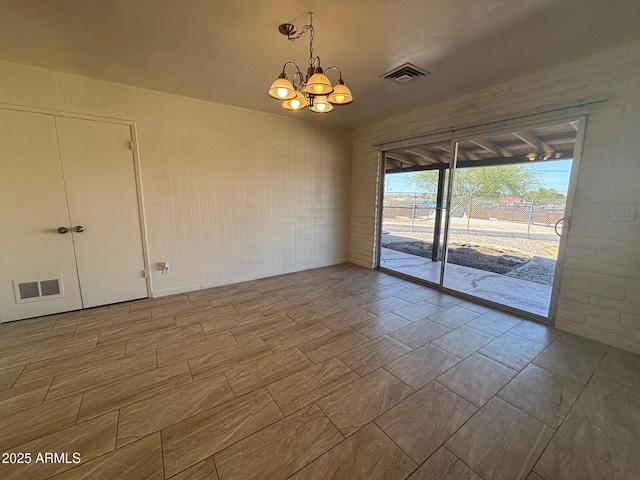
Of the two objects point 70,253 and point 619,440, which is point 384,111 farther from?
point 70,253

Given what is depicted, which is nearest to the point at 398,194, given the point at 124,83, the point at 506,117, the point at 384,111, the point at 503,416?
the point at 384,111

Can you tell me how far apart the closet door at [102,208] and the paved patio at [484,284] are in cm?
399

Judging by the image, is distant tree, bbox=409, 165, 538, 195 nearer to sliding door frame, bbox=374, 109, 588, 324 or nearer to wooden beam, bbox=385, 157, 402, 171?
sliding door frame, bbox=374, 109, 588, 324

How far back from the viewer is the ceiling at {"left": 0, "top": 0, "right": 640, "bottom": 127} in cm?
175

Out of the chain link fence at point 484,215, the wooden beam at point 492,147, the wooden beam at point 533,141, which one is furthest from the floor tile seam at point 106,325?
the wooden beam at point 533,141

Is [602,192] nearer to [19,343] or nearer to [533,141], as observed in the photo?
[533,141]

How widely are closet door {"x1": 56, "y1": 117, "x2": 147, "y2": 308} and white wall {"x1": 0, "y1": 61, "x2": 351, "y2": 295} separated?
0.16 m

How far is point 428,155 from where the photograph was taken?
Answer: 14.2 feet

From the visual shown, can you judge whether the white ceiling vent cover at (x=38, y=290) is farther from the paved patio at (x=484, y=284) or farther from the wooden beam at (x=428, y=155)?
the wooden beam at (x=428, y=155)

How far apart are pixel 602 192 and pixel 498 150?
145cm

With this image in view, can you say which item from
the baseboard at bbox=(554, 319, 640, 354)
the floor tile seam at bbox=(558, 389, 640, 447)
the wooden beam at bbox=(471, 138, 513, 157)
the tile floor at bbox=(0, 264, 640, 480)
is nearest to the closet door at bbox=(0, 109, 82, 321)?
the tile floor at bbox=(0, 264, 640, 480)

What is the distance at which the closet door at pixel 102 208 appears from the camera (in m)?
2.84

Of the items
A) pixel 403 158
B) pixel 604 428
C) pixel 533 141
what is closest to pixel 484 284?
pixel 533 141

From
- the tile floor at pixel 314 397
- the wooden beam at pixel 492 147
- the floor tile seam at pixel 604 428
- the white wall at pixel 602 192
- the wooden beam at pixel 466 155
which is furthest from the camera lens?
the wooden beam at pixel 466 155
